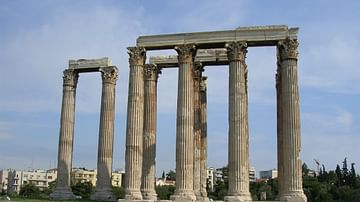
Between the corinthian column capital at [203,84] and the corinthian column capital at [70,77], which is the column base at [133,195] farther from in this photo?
the corinthian column capital at [70,77]

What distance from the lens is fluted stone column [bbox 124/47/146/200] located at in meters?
51.1

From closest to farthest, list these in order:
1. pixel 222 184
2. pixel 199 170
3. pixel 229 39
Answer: pixel 229 39 < pixel 199 170 < pixel 222 184

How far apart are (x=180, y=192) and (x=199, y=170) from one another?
9.80 metres

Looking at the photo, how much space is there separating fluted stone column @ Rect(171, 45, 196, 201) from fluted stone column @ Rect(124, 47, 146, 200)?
4.21 meters

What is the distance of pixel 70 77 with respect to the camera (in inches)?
2522

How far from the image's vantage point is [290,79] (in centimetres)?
4850

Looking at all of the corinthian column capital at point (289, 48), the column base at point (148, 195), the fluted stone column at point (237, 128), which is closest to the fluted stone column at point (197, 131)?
the column base at point (148, 195)

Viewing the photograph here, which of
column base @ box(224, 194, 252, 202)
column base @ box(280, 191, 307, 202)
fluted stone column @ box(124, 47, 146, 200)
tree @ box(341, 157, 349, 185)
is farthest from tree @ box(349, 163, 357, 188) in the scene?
fluted stone column @ box(124, 47, 146, 200)

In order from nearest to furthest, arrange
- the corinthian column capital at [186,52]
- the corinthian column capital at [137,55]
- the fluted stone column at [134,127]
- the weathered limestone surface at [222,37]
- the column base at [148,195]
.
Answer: the weathered limestone surface at [222,37], the fluted stone column at [134,127], the corinthian column capital at [186,52], the corinthian column capital at [137,55], the column base at [148,195]

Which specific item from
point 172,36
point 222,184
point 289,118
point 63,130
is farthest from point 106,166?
point 222,184

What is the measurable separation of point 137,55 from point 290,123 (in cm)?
1727

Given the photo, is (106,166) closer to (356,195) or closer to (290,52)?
(290,52)

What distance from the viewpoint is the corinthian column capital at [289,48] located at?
161 feet

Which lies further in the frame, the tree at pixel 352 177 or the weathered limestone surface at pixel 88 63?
the tree at pixel 352 177
